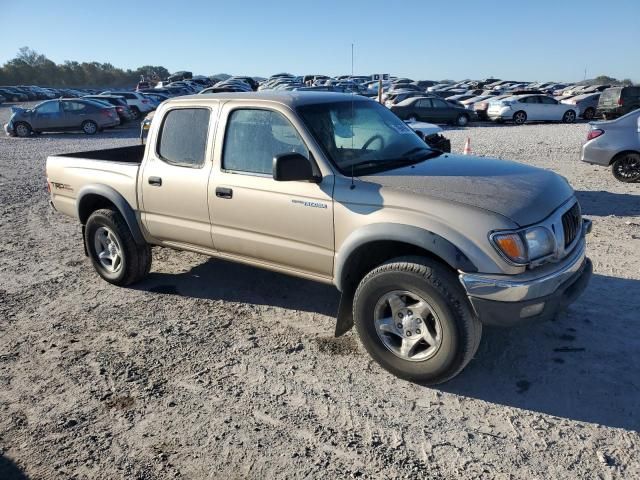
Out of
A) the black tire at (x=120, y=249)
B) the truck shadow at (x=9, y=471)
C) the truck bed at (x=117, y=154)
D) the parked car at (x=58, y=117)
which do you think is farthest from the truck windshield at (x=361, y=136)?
the parked car at (x=58, y=117)

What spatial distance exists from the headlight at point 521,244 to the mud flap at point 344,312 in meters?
1.19

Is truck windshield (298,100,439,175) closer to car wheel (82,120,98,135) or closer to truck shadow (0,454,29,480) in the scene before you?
truck shadow (0,454,29,480)

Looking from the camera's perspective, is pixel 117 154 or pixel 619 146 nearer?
pixel 117 154

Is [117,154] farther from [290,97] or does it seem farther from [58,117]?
[58,117]

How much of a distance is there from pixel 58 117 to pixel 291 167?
2053cm

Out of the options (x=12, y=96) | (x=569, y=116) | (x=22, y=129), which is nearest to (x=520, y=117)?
(x=569, y=116)

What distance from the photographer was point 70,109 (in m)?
20.8

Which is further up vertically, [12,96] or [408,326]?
[408,326]

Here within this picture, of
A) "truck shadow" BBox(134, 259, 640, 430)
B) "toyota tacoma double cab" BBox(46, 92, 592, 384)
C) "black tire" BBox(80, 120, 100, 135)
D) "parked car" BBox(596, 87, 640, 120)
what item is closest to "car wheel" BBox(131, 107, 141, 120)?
"black tire" BBox(80, 120, 100, 135)

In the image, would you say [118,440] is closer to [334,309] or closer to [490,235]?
[334,309]

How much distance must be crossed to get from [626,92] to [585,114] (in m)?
4.80

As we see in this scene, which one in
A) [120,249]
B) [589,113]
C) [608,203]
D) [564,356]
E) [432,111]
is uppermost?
[120,249]

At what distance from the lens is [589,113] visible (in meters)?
24.7

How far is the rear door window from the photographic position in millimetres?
4426
